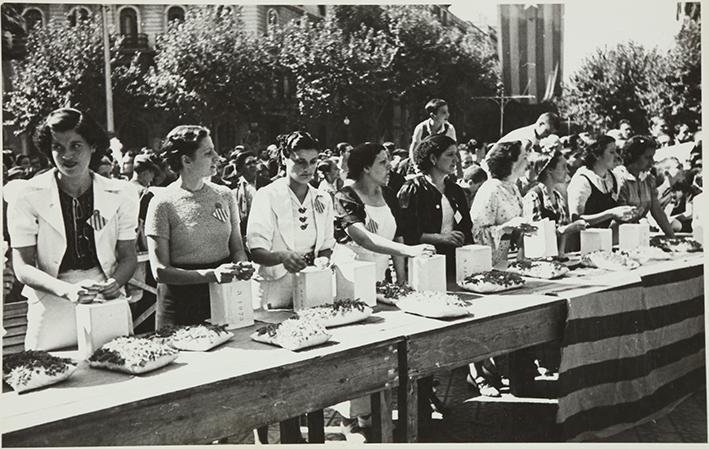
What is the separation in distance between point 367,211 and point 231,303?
101cm

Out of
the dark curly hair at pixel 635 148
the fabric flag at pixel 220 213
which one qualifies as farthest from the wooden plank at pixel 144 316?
the dark curly hair at pixel 635 148

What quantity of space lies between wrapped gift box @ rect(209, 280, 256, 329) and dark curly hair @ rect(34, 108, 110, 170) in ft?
2.21

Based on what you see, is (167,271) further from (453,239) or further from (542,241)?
(542,241)

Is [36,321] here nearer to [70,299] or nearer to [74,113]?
[70,299]

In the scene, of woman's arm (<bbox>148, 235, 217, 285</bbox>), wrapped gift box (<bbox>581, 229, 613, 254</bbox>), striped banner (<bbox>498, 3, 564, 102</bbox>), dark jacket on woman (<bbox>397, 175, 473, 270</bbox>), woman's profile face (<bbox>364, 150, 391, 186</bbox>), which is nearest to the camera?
woman's arm (<bbox>148, 235, 217, 285</bbox>)

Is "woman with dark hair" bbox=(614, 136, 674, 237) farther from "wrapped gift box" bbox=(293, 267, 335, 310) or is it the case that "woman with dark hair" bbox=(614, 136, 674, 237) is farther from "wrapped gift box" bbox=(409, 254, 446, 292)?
"wrapped gift box" bbox=(293, 267, 335, 310)

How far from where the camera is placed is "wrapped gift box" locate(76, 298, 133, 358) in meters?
2.27

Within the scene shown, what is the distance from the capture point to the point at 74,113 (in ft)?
7.95

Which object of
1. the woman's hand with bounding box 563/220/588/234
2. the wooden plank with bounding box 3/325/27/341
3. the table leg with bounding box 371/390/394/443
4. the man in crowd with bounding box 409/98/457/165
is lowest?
the table leg with bounding box 371/390/394/443

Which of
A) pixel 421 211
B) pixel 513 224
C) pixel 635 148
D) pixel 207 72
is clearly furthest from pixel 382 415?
pixel 207 72

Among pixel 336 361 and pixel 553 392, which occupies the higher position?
pixel 336 361

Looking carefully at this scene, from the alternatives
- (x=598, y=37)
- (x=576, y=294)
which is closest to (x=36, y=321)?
(x=576, y=294)

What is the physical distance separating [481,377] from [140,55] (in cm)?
872

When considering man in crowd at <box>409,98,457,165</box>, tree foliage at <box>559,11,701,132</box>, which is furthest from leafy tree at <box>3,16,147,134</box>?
tree foliage at <box>559,11,701,132</box>
